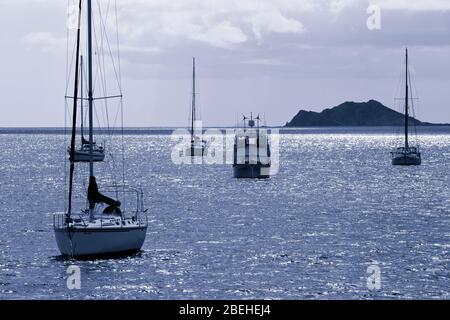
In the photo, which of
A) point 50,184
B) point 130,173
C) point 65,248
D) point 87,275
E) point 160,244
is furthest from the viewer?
point 130,173

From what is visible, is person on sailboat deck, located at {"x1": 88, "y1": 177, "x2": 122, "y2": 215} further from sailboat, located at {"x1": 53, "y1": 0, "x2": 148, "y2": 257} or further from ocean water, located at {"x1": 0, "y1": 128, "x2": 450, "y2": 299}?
ocean water, located at {"x1": 0, "y1": 128, "x2": 450, "y2": 299}

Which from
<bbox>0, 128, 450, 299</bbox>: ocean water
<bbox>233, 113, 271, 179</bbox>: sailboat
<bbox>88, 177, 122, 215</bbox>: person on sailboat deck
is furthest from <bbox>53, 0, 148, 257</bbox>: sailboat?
<bbox>233, 113, 271, 179</bbox>: sailboat

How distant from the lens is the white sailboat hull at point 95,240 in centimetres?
4403

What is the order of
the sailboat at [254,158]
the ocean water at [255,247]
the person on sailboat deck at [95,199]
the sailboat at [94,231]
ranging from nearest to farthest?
the ocean water at [255,247], the sailboat at [94,231], the person on sailboat deck at [95,199], the sailboat at [254,158]

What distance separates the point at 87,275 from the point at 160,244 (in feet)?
37.7

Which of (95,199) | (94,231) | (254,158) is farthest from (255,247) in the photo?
(254,158)

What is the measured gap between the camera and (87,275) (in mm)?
42250

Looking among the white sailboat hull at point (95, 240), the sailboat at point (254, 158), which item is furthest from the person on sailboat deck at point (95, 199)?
the sailboat at point (254, 158)

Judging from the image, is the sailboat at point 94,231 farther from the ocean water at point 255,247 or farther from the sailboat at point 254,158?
the sailboat at point 254,158

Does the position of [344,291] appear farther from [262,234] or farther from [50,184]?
[50,184]

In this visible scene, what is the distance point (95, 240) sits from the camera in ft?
146

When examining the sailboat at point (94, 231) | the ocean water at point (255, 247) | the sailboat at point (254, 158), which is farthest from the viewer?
the sailboat at point (254, 158)

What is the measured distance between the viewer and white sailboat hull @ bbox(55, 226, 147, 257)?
144ft
